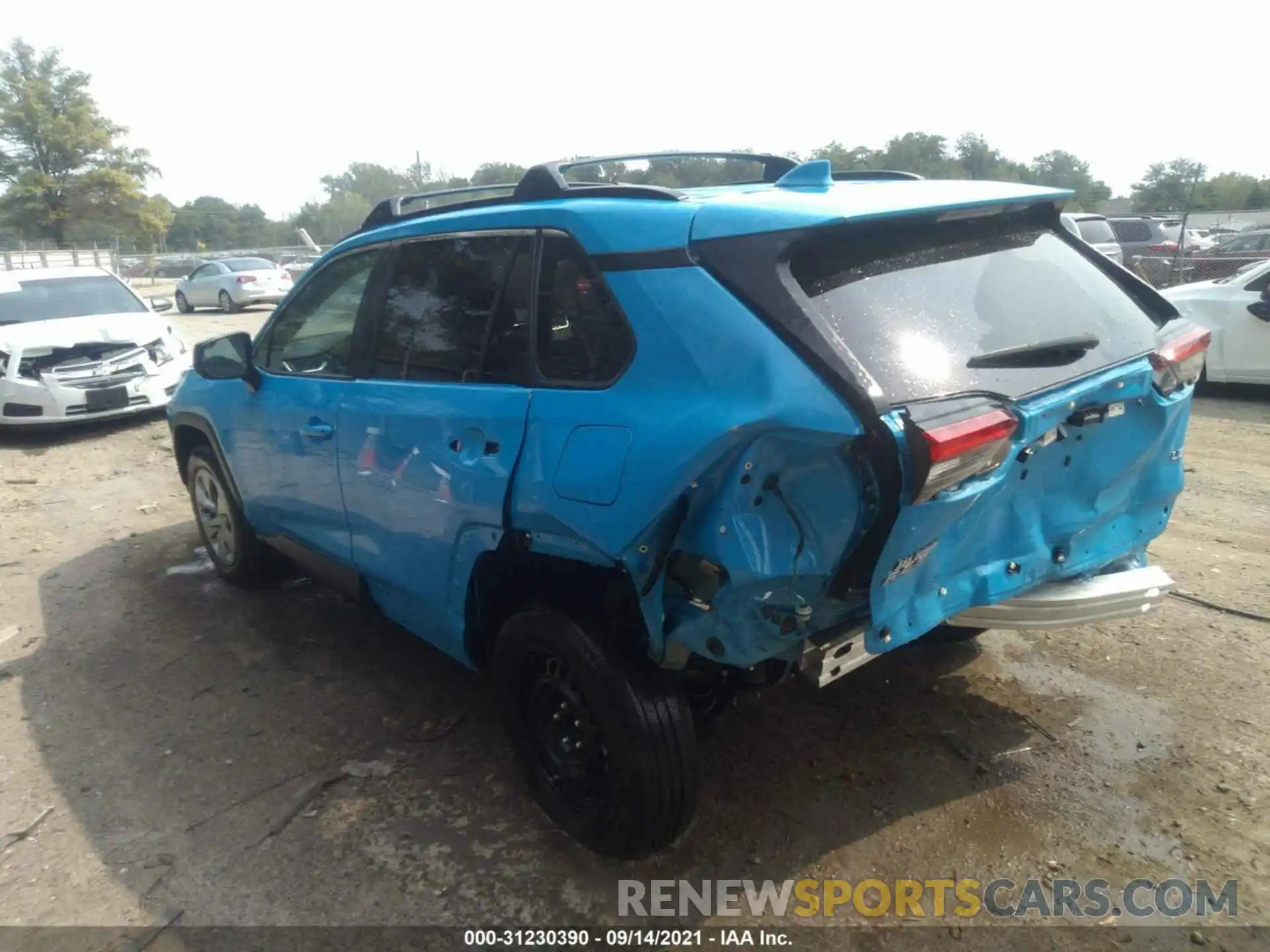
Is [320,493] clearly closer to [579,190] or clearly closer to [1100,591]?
[579,190]

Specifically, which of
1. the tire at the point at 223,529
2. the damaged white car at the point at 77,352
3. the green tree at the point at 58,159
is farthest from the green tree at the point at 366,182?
the tire at the point at 223,529

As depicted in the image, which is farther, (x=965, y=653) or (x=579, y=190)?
(x=965, y=653)

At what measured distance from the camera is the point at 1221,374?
8.80 meters

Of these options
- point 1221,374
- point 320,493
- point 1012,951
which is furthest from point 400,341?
point 1221,374

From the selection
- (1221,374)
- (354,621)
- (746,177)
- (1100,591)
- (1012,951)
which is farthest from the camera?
(1221,374)

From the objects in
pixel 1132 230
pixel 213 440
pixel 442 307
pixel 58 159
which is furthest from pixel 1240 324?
pixel 58 159

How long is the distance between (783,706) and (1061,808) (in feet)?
3.36

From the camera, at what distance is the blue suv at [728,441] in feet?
7.22

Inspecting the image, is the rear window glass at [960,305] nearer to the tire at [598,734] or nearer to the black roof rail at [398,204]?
the tire at [598,734]

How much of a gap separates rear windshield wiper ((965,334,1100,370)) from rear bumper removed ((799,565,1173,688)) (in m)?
0.69

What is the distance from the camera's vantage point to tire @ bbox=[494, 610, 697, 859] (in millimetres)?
2514

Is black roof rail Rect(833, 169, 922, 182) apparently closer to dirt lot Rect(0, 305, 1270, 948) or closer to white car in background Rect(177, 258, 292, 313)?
dirt lot Rect(0, 305, 1270, 948)

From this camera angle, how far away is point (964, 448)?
83.7 inches

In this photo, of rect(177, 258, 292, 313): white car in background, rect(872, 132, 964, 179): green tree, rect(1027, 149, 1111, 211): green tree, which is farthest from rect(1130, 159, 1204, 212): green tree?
rect(177, 258, 292, 313): white car in background
